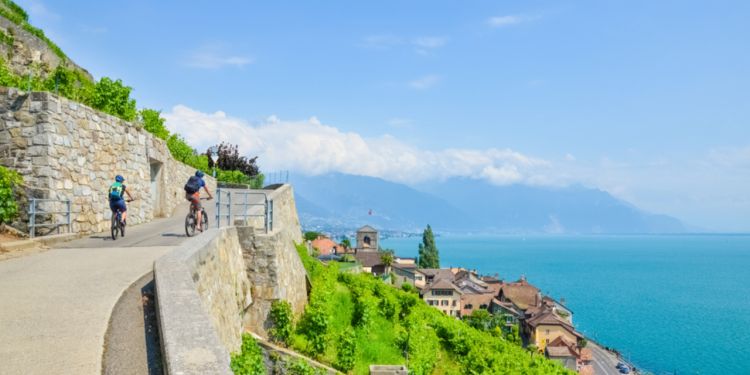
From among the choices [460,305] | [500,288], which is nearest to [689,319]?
[500,288]

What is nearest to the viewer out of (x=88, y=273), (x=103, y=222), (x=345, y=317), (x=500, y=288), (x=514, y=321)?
(x=88, y=273)

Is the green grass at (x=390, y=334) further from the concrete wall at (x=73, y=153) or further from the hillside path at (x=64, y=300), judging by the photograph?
the concrete wall at (x=73, y=153)

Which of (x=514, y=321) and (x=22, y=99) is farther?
(x=514, y=321)

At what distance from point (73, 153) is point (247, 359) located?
8.28 meters

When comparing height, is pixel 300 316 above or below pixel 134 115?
below

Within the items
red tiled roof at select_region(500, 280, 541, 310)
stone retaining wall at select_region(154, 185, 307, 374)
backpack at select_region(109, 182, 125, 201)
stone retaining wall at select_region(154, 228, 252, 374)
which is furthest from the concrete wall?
red tiled roof at select_region(500, 280, 541, 310)

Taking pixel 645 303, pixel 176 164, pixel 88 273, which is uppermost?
pixel 176 164

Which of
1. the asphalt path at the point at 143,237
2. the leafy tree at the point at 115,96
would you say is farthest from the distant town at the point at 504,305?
the asphalt path at the point at 143,237

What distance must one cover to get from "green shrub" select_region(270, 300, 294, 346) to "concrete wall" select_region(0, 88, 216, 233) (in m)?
5.72

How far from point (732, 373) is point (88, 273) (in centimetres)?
7211

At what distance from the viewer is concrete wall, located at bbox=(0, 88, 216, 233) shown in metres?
12.7

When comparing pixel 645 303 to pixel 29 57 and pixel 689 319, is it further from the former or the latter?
pixel 29 57

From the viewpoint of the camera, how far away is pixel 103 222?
15.3 m

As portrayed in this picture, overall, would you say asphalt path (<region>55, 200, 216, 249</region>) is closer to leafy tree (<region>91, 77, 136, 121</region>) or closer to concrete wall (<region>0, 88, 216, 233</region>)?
concrete wall (<region>0, 88, 216, 233</region>)
